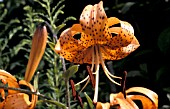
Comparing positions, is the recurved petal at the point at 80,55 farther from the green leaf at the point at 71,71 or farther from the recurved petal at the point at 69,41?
the green leaf at the point at 71,71

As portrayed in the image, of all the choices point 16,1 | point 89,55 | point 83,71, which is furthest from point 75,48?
point 16,1

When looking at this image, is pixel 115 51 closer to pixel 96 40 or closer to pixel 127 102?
pixel 96 40

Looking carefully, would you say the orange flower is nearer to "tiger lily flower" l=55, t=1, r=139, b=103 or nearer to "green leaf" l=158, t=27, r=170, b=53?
"tiger lily flower" l=55, t=1, r=139, b=103

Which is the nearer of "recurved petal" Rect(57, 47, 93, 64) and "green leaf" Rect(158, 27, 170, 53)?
"recurved petal" Rect(57, 47, 93, 64)

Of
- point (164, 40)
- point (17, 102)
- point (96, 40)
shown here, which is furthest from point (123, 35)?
point (164, 40)

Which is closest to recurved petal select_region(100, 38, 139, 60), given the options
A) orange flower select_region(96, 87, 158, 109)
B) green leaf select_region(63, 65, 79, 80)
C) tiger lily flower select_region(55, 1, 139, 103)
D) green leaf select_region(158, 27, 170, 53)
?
tiger lily flower select_region(55, 1, 139, 103)
